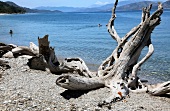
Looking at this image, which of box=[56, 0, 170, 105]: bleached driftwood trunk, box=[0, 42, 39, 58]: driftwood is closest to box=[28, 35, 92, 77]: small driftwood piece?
box=[56, 0, 170, 105]: bleached driftwood trunk

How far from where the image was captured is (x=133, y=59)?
1116 centimetres

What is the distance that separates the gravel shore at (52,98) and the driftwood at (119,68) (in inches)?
11.4

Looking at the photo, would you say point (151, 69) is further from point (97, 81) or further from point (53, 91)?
point (53, 91)

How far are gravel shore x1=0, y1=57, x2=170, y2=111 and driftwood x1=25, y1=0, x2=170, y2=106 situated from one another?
0.95 ft

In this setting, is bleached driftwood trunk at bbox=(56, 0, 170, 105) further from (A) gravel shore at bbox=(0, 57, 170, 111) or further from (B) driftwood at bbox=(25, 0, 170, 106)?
(A) gravel shore at bbox=(0, 57, 170, 111)

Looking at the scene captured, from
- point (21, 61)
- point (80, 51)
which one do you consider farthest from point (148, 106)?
point (80, 51)

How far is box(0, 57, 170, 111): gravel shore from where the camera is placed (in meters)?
7.38

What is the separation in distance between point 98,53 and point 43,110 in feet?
47.2

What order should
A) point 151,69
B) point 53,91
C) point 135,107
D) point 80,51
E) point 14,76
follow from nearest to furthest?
point 135,107
point 53,91
point 14,76
point 151,69
point 80,51

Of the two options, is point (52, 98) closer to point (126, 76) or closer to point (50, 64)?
point (126, 76)

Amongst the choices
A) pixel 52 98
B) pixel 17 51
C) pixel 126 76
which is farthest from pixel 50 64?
pixel 52 98

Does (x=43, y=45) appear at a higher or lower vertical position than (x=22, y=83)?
higher

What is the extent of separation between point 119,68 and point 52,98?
131 inches

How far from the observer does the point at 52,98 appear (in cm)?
809
